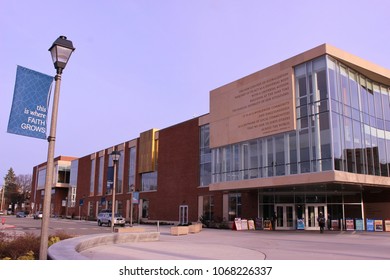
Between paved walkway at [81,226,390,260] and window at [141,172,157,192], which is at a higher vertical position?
window at [141,172,157,192]

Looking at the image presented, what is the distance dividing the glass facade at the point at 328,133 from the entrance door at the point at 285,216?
201 inches

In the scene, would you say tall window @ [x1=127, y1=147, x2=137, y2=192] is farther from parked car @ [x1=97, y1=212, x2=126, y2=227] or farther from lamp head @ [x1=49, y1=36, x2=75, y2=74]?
lamp head @ [x1=49, y1=36, x2=75, y2=74]

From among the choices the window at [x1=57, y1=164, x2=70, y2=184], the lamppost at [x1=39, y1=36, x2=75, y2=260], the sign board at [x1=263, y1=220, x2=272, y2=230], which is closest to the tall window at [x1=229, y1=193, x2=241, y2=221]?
the sign board at [x1=263, y1=220, x2=272, y2=230]

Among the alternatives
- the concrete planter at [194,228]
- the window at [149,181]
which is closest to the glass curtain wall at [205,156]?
the concrete planter at [194,228]

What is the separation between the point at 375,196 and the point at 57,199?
242 feet

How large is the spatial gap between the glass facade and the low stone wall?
42.3 feet

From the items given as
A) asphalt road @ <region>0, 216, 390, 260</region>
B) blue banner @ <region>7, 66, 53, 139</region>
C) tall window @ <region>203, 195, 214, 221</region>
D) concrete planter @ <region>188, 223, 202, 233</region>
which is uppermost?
blue banner @ <region>7, 66, 53, 139</region>

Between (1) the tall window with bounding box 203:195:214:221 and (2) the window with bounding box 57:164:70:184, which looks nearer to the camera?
(1) the tall window with bounding box 203:195:214:221

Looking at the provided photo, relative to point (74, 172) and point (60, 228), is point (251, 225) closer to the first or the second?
point (60, 228)

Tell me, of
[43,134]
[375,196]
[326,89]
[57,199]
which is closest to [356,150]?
[326,89]

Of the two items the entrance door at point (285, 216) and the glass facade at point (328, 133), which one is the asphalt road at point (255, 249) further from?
the entrance door at point (285, 216)

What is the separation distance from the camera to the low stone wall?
30.4 ft

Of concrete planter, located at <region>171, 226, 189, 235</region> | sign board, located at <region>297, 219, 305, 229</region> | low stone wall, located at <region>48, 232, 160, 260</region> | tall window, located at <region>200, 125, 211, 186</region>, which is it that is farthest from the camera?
tall window, located at <region>200, 125, 211, 186</region>
